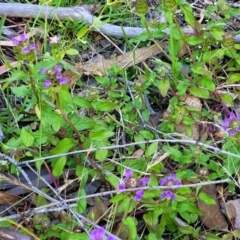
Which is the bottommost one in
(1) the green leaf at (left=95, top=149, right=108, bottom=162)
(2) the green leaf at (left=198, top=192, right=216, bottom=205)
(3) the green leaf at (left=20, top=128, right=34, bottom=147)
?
(2) the green leaf at (left=198, top=192, right=216, bottom=205)

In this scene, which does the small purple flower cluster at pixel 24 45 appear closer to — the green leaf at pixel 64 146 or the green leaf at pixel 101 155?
the green leaf at pixel 64 146

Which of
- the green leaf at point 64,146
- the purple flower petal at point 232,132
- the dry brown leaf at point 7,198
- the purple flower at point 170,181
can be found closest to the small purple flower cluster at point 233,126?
the purple flower petal at point 232,132

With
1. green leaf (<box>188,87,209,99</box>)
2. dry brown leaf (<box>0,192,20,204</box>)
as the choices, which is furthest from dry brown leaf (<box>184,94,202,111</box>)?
dry brown leaf (<box>0,192,20,204</box>)

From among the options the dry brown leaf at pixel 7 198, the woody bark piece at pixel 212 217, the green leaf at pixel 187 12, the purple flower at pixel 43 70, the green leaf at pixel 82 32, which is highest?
the purple flower at pixel 43 70

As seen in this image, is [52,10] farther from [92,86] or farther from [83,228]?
[83,228]

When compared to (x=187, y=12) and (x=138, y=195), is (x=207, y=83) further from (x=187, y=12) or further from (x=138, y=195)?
(x=138, y=195)

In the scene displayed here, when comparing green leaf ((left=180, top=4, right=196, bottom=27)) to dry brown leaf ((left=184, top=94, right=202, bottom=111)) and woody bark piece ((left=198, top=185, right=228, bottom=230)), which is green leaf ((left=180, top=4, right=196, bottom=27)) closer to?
dry brown leaf ((left=184, top=94, right=202, bottom=111))

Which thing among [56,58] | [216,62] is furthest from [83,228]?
[216,62]
